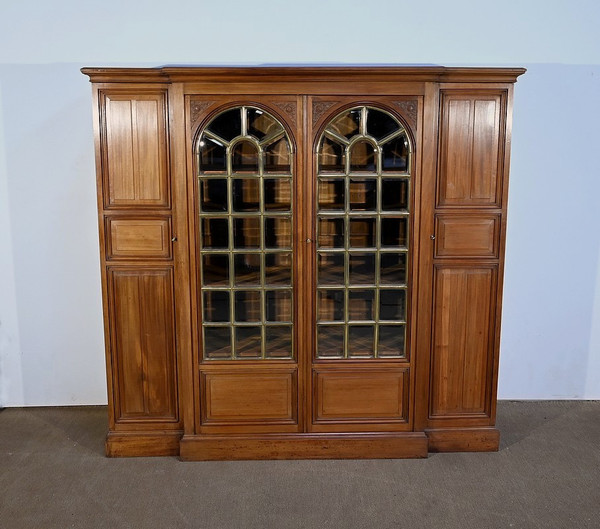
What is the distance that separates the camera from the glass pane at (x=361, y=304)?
9.25 ft

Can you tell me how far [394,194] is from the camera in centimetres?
274

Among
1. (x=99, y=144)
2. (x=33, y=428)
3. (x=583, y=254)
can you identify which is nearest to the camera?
(x=99, y=144)

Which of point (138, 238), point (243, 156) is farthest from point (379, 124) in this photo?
point (138, 238)

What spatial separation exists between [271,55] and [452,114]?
120cm

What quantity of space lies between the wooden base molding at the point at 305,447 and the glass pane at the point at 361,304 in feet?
2.10

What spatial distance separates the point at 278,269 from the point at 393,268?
61cm

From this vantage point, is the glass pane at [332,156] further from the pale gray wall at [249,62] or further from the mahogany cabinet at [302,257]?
the pale gray wall at [249,62]

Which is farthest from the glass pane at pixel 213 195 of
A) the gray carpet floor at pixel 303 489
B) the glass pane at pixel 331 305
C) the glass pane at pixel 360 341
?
the gray carpet floor at pixel 303 489

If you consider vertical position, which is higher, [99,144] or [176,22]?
[176,22]

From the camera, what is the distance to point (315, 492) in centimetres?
255

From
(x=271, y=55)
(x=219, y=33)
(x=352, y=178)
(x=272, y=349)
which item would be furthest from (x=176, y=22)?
(x=272, y=349)

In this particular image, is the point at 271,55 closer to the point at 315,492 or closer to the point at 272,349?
the point at 272,349

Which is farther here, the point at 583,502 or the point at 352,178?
the point at 352,178

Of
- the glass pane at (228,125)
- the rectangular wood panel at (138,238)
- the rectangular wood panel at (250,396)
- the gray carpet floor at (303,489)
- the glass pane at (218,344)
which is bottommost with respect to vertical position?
the gray carpet floor at (303,489)
